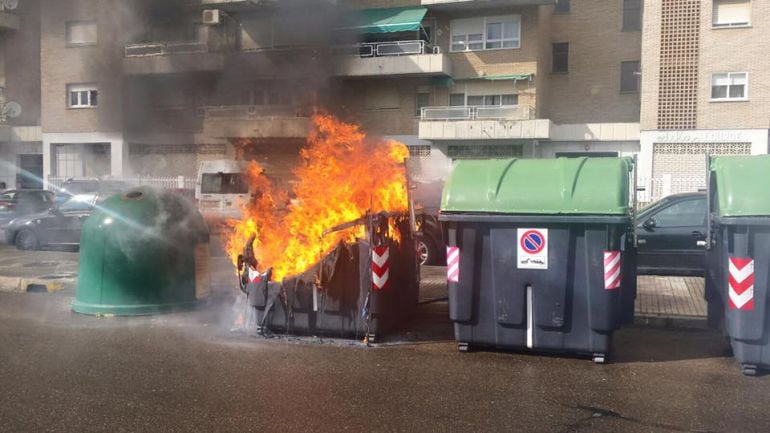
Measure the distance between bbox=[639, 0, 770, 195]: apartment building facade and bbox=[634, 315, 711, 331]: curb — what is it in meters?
16.1

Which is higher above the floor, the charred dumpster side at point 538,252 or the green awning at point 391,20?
the green awning at point 391,20

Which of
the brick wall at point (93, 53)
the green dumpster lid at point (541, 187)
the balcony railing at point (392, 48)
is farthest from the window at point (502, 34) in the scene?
the green dumpster lid at point (541, 187)

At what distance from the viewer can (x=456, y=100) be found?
26594 millimetres

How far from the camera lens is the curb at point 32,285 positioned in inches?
360

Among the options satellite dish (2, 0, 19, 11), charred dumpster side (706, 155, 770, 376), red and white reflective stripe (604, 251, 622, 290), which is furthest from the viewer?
satellite dish (2, 0, 19, 11)

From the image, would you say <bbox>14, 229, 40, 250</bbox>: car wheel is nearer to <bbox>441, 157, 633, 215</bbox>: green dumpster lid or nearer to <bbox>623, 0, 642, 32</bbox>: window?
<bbox>441, 157, 633, 215</bbox>: green dumpster lid

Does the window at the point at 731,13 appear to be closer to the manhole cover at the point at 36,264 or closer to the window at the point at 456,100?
the window at the point at 456,100

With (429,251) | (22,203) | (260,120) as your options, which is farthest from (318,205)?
Result: (260,120)

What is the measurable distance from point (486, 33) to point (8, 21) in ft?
66.0

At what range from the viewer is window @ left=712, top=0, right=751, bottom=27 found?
71.2 ft

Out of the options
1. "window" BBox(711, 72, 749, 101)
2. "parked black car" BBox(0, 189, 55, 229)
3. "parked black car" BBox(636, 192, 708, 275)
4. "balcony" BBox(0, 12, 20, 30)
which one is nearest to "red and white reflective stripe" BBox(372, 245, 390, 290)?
"parked black car" BBox(636, 192, 708, 275)

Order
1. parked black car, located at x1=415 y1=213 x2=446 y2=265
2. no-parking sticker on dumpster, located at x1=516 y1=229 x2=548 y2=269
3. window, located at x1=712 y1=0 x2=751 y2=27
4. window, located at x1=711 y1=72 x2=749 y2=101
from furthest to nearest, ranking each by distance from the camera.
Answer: window, located at x1=711 y1=72 x2=749 y2=101 < window, located at x1=712 y1=0 x2=751 y2=27 < parked black car, located at x1=415 y1=213 x2=446 y2=265 < no-parking sticker on dumpster, located at x1=516 y1=229 x2=548 y2=269

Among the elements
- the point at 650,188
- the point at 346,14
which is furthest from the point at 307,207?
the point at 650,188

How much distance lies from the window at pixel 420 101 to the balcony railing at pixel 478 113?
2.20 ft
